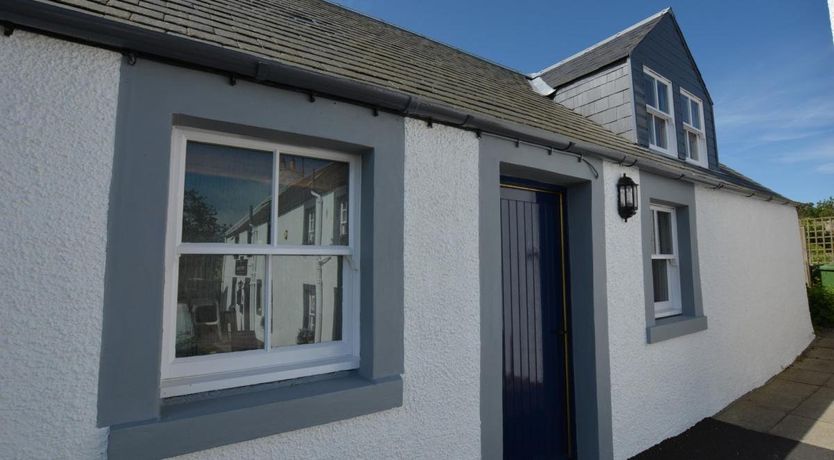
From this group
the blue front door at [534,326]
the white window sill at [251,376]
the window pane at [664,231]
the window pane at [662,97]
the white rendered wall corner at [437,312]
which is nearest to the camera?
the white window sill at [251,376]

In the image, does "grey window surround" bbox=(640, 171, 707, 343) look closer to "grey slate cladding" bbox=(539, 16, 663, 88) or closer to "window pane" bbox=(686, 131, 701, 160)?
"window pane" bbox=(686, 131, 701, 160)

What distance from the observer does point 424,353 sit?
299cm

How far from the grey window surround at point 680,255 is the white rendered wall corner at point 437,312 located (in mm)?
2650

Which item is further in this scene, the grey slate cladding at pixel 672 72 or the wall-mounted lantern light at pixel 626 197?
the grey slate cladding at pixel 672 72

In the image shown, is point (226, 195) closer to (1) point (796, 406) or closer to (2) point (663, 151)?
(2) point (663, 151)

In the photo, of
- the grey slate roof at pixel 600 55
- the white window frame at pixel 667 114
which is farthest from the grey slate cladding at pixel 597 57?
the white window frame at pixel 667 114

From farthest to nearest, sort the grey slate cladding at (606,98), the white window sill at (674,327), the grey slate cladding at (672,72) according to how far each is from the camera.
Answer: the grey slate cladding at (672,72) < the grey slate cladding at (606,98) < the white window sill at (674,327)

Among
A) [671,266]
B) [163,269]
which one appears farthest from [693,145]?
[163,269]

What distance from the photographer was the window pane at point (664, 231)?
18.6 ft

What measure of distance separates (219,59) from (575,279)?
12.4ft

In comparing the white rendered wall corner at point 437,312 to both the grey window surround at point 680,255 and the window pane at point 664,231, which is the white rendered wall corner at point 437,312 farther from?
the window pane at point 664,231

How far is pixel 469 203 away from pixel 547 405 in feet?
7.86

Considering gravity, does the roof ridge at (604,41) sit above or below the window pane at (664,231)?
above

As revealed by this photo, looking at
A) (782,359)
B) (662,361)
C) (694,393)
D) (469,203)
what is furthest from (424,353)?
(782,359)
